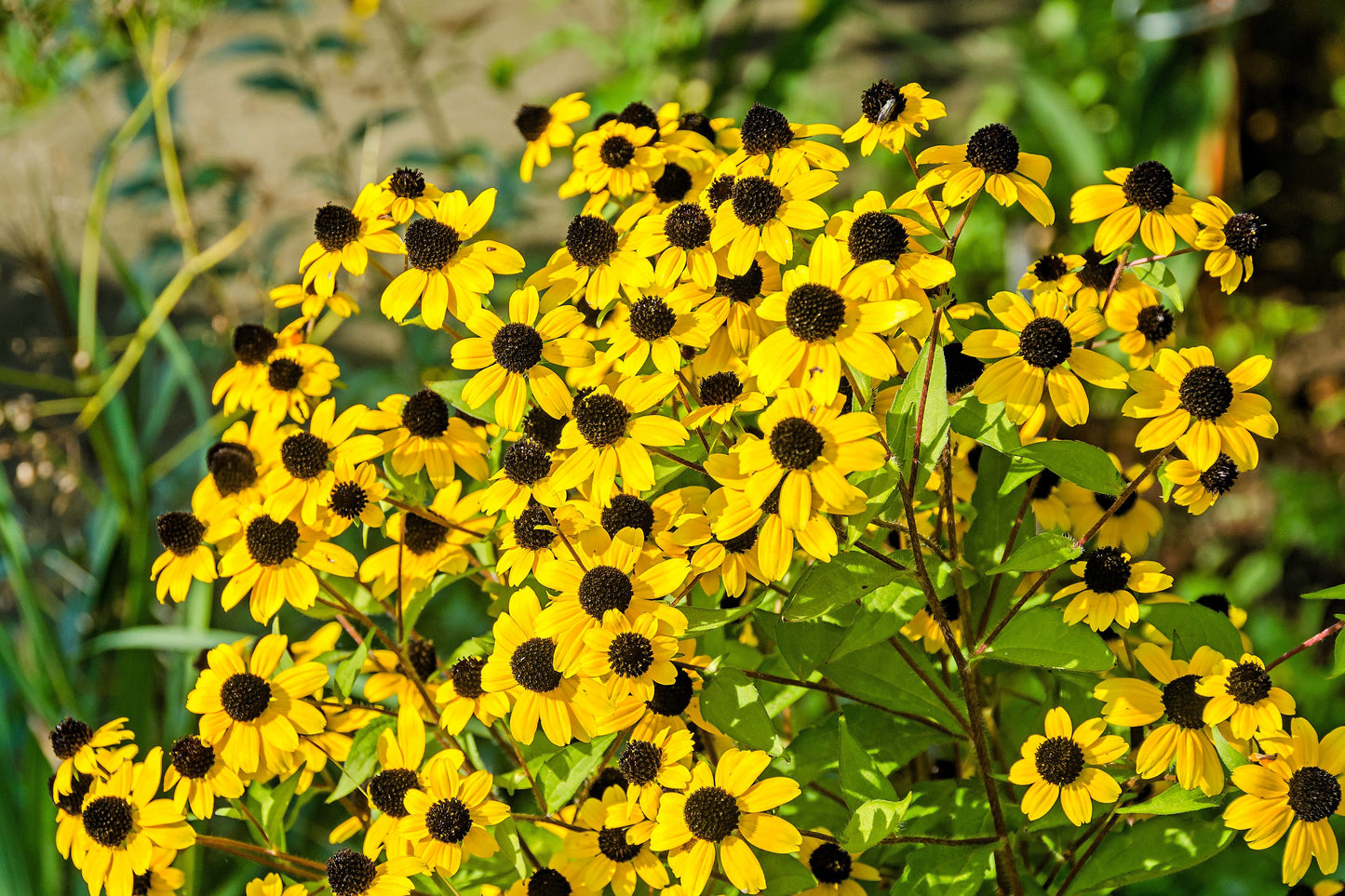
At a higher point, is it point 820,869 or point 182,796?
point 182,796

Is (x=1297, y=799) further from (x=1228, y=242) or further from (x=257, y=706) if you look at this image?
(x=257, y=706)

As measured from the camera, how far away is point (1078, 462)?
2.31 ft

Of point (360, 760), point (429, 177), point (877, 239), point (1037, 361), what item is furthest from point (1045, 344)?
point (429, 177)

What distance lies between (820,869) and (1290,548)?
1.70 meters

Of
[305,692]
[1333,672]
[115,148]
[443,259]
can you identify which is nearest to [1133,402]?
[1333,672]

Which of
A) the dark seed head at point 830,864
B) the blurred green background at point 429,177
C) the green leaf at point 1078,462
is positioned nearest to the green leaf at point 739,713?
the dark seed head at point 830,864

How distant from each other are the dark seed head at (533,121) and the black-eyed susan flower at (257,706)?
0.50 metres

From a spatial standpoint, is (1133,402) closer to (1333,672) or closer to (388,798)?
(1333,672)

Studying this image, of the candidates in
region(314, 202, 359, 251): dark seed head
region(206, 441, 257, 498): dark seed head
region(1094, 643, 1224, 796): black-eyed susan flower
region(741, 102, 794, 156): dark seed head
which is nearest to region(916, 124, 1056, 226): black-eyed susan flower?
region(741, 102, 794, 156): dark seed head

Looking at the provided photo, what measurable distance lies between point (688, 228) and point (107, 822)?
569mm

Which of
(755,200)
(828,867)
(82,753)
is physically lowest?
(828,867)

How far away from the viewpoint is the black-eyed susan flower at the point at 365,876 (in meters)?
0.70

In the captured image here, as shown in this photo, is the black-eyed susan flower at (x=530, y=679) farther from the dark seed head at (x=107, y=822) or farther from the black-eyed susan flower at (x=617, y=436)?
the dark seed head at (x=107, y=822)

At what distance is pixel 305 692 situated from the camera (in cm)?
80
